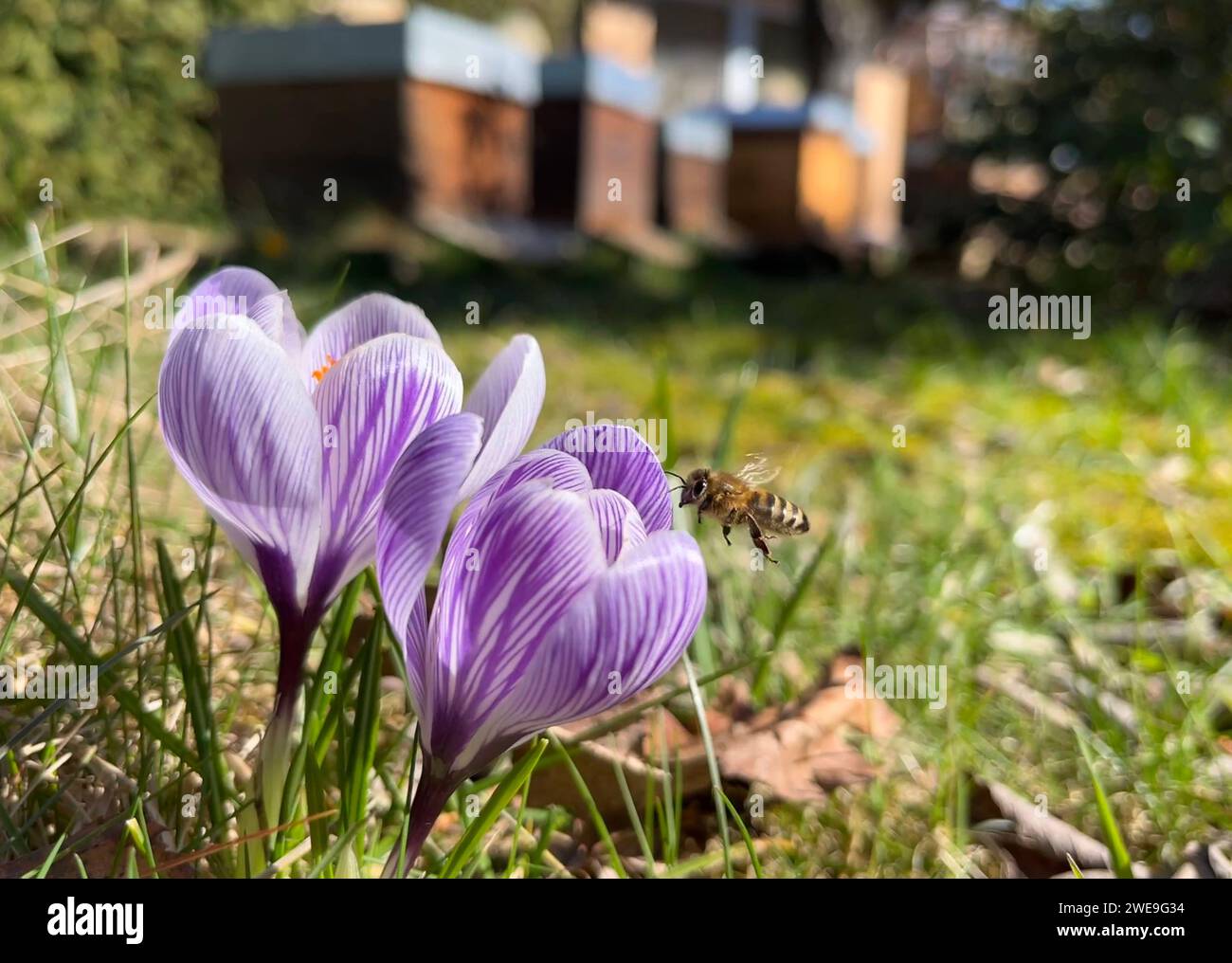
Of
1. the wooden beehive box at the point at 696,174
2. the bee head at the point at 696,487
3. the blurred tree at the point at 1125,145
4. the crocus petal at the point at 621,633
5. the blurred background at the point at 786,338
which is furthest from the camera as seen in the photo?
the wooden beehive box at the point at 696,174

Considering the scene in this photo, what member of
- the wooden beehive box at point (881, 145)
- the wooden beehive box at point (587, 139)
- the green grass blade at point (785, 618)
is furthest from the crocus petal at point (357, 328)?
the wooden beehive box at point (881, 145)

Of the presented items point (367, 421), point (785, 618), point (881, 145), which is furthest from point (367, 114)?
point (881, 145)

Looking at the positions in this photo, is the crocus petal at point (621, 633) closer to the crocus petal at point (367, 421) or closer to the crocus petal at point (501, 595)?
the crocus petal at point (501, 595)

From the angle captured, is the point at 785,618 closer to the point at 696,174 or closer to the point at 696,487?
the point at 696,487

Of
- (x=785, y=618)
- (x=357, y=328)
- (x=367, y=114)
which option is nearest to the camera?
(x=357, y=328)

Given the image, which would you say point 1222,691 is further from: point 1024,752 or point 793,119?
point 793,119

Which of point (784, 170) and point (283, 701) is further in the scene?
point (784, 170)

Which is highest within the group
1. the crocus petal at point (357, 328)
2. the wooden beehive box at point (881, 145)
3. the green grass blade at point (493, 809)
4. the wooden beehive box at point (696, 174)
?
the wooden beehive box at point (881, 145)
